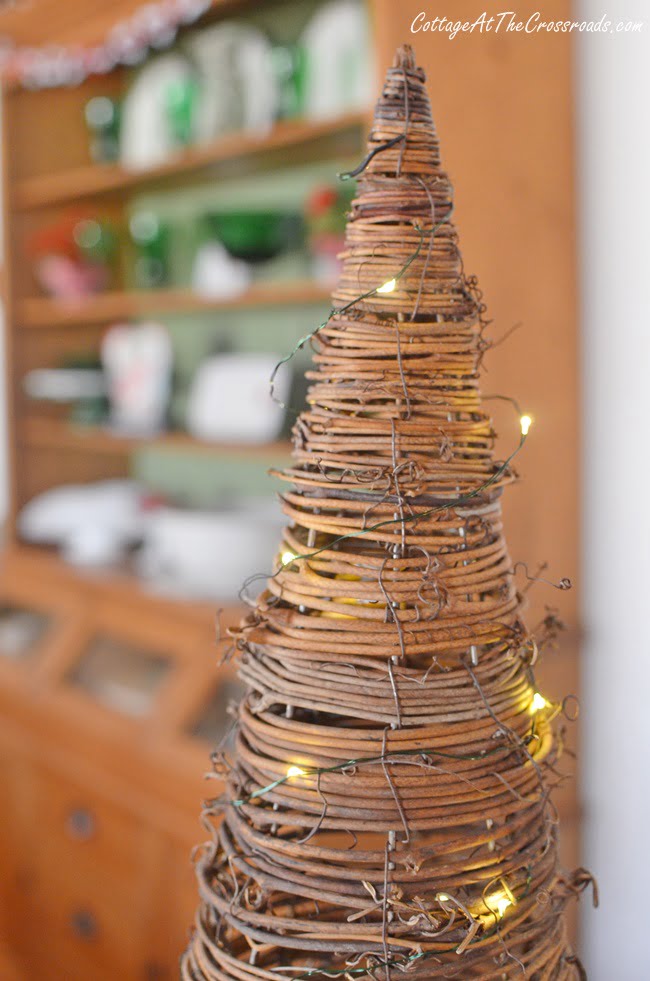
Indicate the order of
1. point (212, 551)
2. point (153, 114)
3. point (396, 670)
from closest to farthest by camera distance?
1. point (396, 670)
2. point (212, 551)
3. point (153, 114)

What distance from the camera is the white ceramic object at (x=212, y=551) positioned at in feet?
5.35

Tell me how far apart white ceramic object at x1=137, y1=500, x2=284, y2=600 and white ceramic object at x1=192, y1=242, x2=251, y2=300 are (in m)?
0.42

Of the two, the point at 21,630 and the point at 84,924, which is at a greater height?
the point at 21,630

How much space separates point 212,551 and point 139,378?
22.4 inches

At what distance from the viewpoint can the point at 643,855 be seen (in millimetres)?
1215

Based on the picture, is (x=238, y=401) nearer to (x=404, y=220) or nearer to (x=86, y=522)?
(x=86, y=522)

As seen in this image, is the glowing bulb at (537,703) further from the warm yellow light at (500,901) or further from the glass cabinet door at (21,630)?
the glass cabinet door at (21,630)

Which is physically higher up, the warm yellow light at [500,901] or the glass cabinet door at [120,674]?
the warm yellow light at [500,901]

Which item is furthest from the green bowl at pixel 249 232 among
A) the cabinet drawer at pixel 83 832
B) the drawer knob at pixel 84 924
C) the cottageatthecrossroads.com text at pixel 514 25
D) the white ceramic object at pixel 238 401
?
the drawer knob at pixel 84 924

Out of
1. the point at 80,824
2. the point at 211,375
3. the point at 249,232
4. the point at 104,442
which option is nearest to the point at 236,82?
the point at 249,232

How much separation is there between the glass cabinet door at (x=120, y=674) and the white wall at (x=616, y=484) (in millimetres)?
747

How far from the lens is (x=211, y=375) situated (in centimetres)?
193

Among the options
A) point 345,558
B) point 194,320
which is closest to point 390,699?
point 345,558

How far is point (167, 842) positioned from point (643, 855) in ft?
2.38
